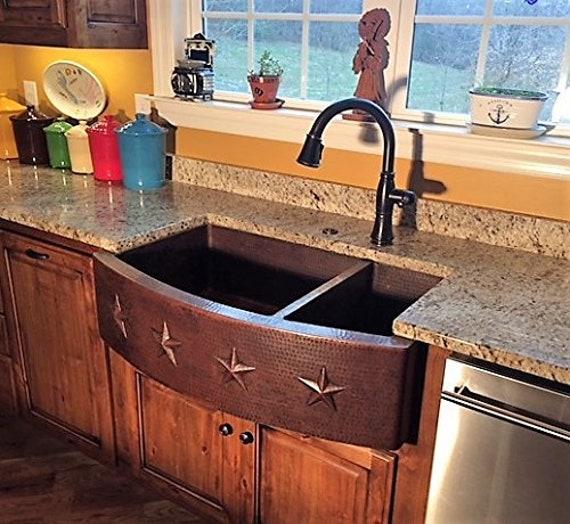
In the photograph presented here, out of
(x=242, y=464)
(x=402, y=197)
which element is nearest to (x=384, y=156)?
Answer: (x=402, y=197)

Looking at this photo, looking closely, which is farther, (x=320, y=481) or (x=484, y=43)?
(x=484, y=43)

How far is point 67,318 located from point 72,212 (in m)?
0.32

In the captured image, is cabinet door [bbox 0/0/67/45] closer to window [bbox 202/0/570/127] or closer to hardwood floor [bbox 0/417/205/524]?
window [bbox 202/0/570/127]

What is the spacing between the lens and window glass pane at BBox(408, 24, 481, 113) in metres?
1.78

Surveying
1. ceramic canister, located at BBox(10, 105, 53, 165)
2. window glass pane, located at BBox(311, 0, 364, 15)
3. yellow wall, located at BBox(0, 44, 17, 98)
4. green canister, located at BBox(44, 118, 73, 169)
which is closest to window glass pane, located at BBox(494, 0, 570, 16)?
window glass pane, located at BBox(311, 0, 364, 15)

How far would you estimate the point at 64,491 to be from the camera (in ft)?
6.60

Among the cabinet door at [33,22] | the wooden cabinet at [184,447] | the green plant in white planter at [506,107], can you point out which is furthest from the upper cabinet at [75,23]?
the green plant in white planter at [506,107]

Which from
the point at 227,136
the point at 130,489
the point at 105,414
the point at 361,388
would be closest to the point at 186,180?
the point at 227,136

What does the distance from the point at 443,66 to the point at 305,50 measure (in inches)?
18.2

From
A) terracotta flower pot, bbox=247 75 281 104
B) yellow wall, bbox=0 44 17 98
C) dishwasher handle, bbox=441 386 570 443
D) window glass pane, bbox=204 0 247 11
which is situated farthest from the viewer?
yellow wall, bbox=0 44 17 98

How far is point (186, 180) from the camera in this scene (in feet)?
7.50

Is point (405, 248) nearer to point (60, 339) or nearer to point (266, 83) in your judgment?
point (266, 83)

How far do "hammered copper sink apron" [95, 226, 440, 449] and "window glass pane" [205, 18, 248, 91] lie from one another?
757mm

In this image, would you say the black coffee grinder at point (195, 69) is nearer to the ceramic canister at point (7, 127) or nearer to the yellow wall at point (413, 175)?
the yellow wall at point (413, 175)
